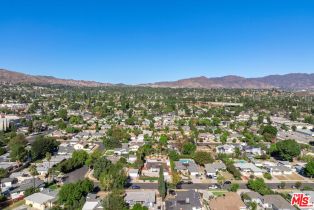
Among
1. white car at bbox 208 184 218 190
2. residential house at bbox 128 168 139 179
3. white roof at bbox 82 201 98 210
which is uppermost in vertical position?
white roof at bbox 82 201 98 210

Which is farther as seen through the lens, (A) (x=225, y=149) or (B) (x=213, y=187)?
(A) (x=225, y=149)

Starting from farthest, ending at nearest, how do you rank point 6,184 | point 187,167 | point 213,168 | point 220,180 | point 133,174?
point 187,167 < point 213,168 < point 133,174 < point 220,180 < point 6,184

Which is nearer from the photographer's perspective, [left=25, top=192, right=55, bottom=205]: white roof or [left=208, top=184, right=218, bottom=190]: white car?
[left=25, top=192, right=55, bottom=205]: white roof

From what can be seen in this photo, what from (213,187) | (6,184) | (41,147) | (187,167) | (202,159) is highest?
(41,147)

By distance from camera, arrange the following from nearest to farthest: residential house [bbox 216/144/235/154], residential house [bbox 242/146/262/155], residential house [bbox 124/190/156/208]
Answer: residential house [bbox 124/190/156/208]
residential house [bbox 242/146/262/155]
residential house [bbox 216/144/235/154]

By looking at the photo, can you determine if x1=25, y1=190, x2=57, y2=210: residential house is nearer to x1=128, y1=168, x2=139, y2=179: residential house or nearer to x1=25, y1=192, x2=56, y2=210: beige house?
x1=25, y1=192, x2=56, y2=210: beige house

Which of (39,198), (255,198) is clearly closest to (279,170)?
(255,198)

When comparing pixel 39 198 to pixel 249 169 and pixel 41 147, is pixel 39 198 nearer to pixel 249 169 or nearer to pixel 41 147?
pixel 41 147

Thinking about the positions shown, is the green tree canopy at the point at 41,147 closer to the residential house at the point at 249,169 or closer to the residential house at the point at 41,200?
the residential house at the point at 41,200

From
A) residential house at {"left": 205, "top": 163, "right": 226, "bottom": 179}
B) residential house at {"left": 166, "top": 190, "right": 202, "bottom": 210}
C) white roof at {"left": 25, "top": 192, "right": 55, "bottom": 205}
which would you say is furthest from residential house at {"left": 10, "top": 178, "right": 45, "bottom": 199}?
residential house at {"left": 205, "top": 163, "right": 226, "bottom": 179}

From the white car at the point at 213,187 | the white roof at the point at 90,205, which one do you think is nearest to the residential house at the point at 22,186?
the white roof at the point at 90,205

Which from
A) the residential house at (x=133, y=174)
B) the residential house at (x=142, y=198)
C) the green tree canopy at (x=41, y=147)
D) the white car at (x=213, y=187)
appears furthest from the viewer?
the green tree canopy at (x=41, y=147)
